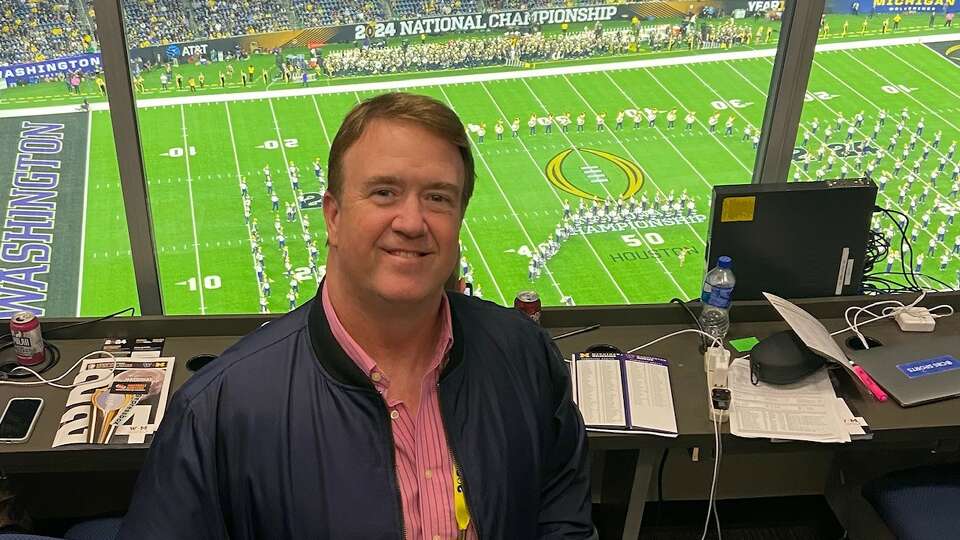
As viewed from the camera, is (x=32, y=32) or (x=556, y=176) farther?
(x=556, y=176)

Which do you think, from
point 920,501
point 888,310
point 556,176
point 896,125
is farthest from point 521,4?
point 896,125

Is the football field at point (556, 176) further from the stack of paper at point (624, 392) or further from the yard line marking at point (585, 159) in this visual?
the stack of paper at point (624, 392)

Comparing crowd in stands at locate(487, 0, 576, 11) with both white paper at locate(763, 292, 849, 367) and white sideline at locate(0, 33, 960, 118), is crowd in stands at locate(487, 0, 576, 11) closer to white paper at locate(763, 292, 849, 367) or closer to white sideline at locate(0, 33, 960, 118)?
white sideline at locate(0, 33, 960, 118)

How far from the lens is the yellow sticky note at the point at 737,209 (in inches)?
97.0

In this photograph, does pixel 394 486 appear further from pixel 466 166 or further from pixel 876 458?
pixel 876 458

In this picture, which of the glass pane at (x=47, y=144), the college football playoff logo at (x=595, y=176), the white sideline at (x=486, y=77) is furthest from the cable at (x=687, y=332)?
the college football playoff logo at (x=595, y=176)

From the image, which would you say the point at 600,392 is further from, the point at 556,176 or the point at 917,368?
the point at 556,176

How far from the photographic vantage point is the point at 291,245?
30.6ft

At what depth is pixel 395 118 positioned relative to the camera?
1.33m

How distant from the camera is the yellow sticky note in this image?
246cm

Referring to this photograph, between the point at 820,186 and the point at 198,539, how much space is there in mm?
1917

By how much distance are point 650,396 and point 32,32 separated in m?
2.86

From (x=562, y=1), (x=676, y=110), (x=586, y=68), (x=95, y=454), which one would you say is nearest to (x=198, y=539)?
(x=95, y=454)

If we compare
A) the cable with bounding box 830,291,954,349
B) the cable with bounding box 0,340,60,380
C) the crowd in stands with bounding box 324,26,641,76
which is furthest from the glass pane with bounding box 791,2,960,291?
the cable with bounding box 0,340,60,380
